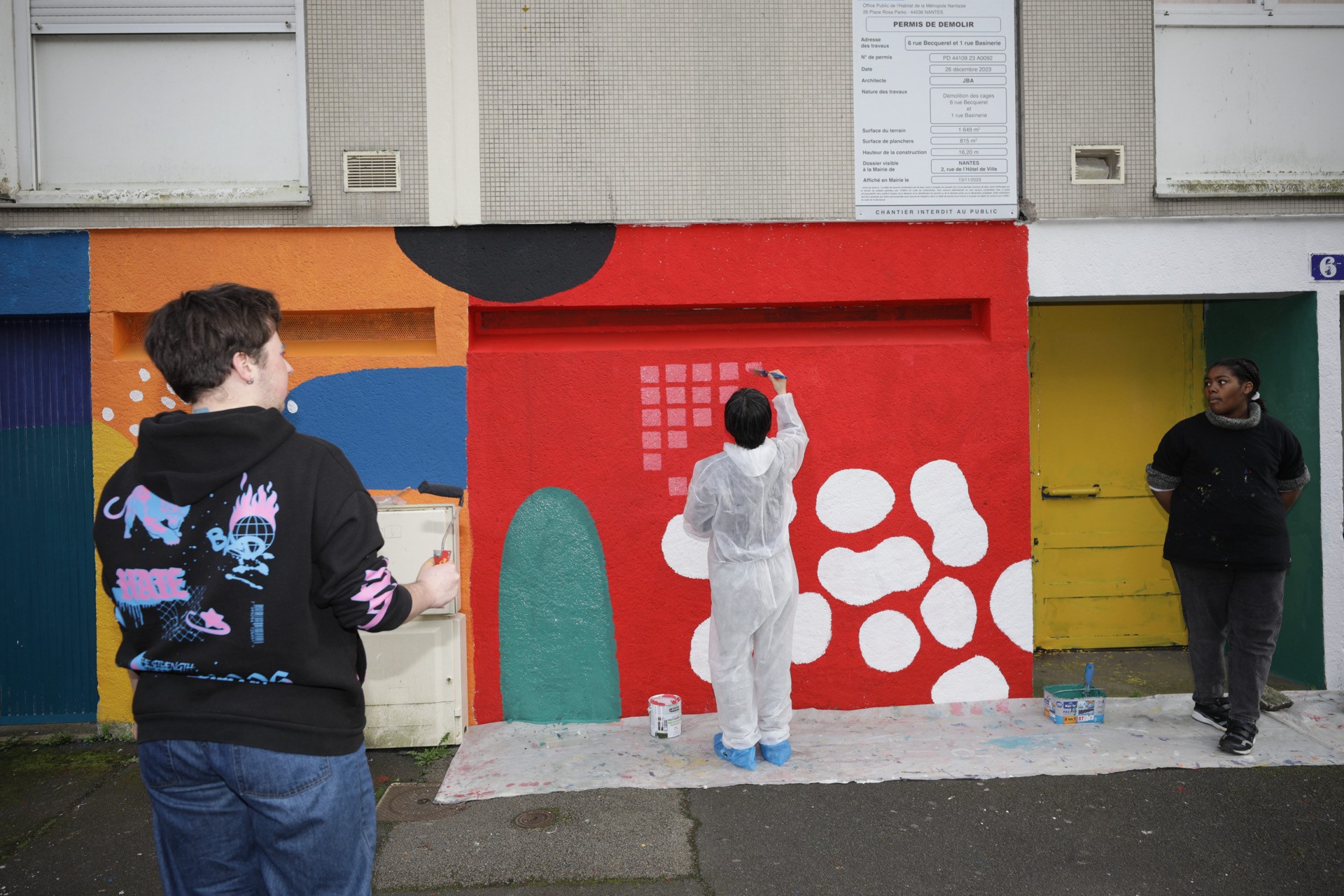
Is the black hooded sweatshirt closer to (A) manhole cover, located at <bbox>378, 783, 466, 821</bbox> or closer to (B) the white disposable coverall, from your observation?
(A) manhole cover, located at <bbox>378, 783, 466, 821</bbox>

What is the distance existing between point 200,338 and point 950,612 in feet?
13.8

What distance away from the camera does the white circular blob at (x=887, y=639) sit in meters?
5.09

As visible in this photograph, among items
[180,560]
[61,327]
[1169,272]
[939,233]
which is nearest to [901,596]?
[939,233]

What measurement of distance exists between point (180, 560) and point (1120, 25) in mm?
5377

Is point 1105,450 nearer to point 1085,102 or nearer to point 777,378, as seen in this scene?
point 1085,102

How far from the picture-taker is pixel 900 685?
16.8 feet

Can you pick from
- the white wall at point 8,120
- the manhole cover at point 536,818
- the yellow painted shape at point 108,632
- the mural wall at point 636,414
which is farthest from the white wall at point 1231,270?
the white wall at point 8,120

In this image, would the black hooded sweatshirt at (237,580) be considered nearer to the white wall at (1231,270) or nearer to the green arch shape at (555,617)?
the green arch shape at (555,617)

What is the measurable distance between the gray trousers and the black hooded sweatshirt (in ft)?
Answer: 13.7

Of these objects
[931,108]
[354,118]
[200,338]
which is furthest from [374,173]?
[200,338]

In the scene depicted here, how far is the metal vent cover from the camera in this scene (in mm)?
4895

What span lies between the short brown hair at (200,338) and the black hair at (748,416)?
2512 mm

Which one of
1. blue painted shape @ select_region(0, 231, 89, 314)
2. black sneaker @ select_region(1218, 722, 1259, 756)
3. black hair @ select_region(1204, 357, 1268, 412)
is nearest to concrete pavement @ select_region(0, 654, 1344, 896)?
black sneaker @ select_region(1218, 722, 1259, 756)

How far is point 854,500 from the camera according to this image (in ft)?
16.6
